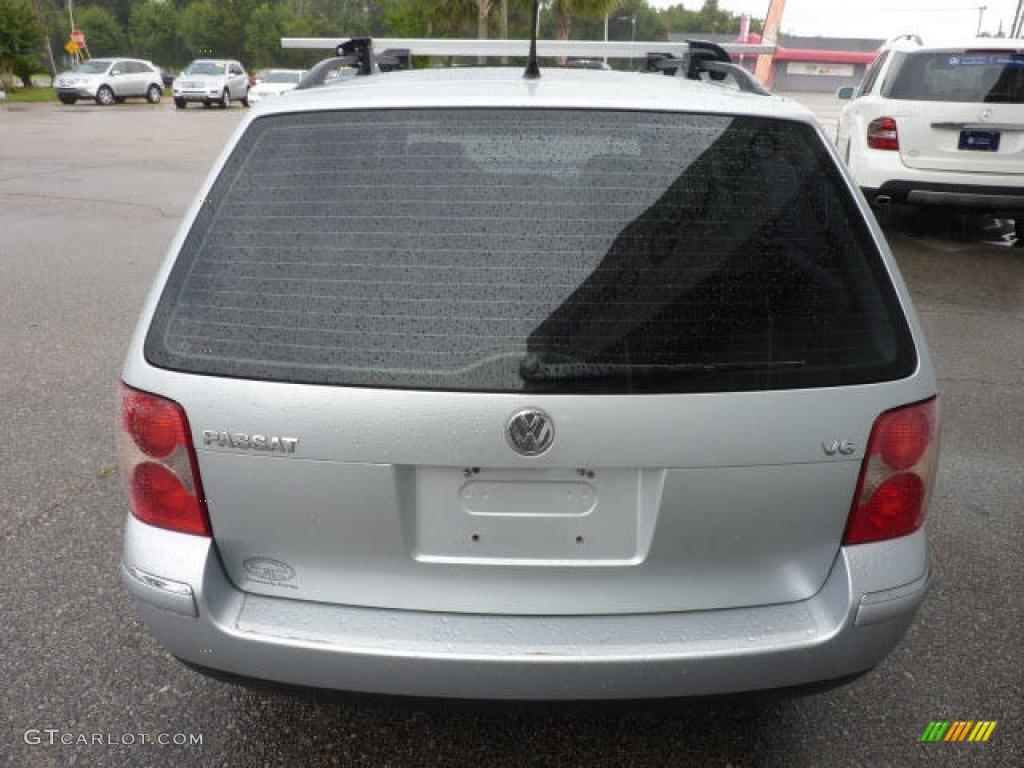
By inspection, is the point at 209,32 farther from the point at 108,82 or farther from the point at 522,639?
the point at 522,639

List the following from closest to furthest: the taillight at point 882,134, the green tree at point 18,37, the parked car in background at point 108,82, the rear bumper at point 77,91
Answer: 1. the taillight at point 882,134
2. the rear bumper at point 77,91
3. the parked car in background at point 108,82
4. the green tree at point 18,37

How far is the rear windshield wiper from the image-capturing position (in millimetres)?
1740

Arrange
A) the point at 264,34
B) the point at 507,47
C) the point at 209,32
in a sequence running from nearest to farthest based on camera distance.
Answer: the point at 507,47 < the point at 264,34 < the point at 209,32

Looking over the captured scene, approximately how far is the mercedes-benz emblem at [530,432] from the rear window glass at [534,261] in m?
0.06

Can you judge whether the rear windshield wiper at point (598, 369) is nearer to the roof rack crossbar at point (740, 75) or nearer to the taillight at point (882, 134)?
the roof rack crossbar at point (740, 75)

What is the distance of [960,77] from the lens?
827 centimetres

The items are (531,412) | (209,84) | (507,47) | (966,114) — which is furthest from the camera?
(209,84)

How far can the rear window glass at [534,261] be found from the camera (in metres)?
1.77

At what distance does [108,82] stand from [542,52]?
3428 centimetres

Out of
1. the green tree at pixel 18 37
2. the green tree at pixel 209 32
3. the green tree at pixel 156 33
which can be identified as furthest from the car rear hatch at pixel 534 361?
the green tree at pixel 156 33

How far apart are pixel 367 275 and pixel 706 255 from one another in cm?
72

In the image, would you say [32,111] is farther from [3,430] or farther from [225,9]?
[225,9]

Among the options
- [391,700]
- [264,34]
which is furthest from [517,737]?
[264,34]

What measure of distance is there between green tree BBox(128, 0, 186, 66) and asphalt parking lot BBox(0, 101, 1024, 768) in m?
99.4
